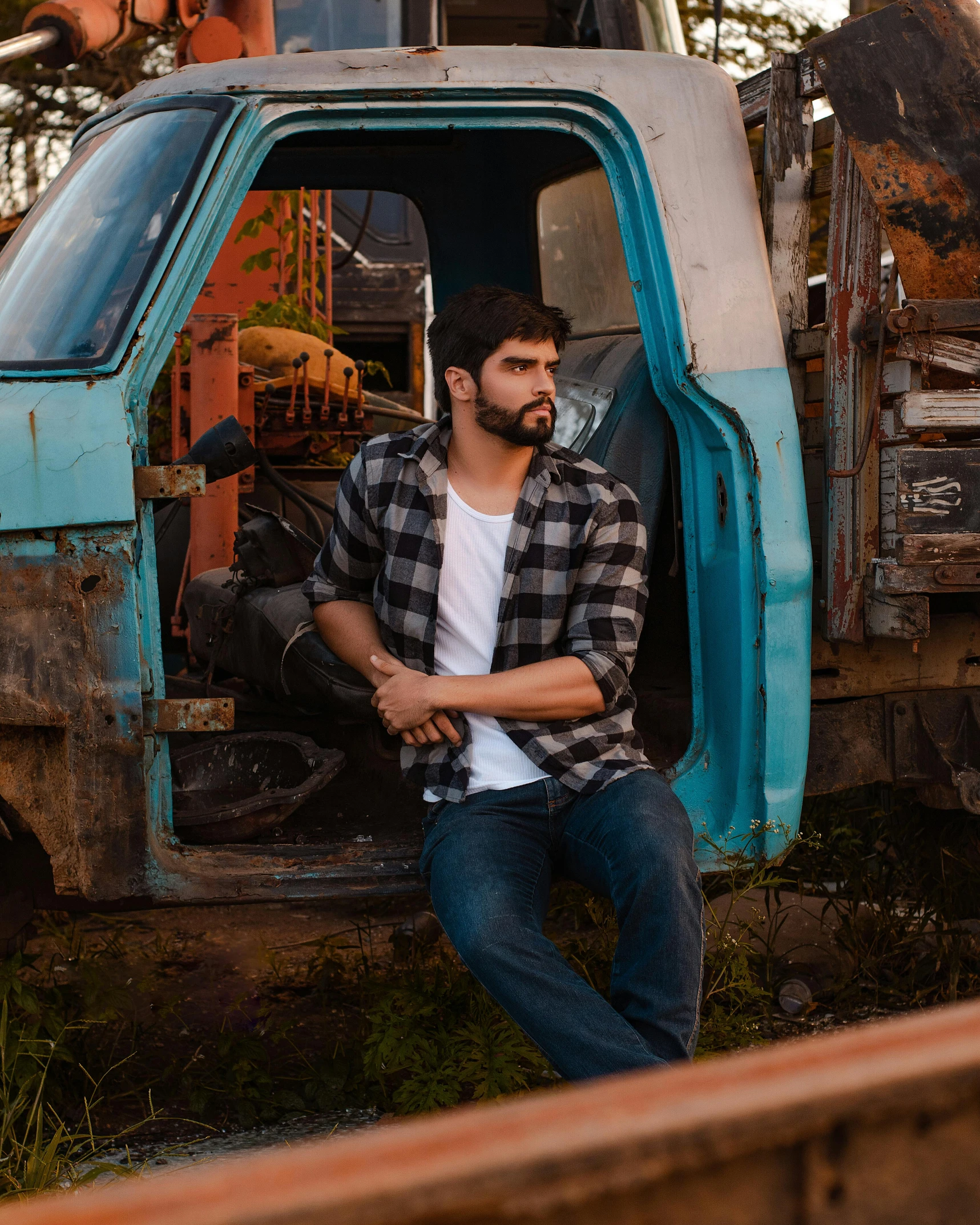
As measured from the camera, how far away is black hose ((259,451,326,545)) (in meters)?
3.78

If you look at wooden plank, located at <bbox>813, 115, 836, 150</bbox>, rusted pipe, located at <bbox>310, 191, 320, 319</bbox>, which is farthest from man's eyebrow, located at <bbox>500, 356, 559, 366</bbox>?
rusted pipe, located at <bbox>310, 191, 320, 319</bbox>

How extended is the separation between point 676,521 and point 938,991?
152cm

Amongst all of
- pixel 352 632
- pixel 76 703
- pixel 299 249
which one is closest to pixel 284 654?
pixel 352 632

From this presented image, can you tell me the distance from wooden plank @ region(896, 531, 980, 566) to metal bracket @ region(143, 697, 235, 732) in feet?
4.30

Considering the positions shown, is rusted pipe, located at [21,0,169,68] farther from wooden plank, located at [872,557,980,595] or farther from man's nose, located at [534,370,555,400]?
wooden plank, located at [872,557,980,595]

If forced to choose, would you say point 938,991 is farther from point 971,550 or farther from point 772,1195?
point 772,1195

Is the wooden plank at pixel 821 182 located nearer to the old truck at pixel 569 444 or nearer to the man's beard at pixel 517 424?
the old truck at pixel 569 444

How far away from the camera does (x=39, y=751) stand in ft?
7.08

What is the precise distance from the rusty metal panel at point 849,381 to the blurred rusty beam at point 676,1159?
193 cm

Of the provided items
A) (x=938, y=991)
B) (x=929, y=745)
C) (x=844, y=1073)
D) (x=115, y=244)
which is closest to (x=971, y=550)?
(x=929, y=745)

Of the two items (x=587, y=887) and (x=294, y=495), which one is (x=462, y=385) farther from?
(x=294, y=495)

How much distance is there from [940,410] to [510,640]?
93 centimetres

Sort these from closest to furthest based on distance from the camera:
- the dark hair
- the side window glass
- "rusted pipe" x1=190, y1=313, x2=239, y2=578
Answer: the dark hair
the side window glass
"rusted pipe" x1=190, y1=313, x2=239, y2=578

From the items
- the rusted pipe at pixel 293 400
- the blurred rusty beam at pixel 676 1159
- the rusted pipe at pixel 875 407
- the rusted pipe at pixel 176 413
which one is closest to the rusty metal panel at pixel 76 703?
the rusted pipe at pixel 875 407
